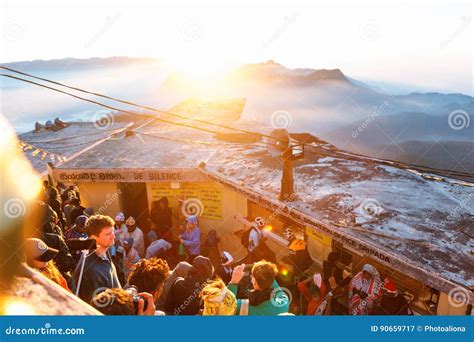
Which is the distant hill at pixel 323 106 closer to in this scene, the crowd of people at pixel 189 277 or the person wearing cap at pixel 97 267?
the crowd of people at pixel 189 277

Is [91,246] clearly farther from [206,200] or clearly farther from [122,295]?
[206,200]

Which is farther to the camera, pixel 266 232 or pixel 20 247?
pixel 266 232

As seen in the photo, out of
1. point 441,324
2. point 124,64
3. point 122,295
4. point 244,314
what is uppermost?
point 124,64

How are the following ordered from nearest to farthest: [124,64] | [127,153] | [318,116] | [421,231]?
[421,231] → [127,153] → [318,116] → [124,64]

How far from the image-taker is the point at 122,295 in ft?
8.95

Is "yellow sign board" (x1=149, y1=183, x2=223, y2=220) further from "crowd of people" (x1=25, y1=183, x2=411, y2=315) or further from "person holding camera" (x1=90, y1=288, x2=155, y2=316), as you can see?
"person holding camera" (x1=90, y1=288, x2=155, y2=316)

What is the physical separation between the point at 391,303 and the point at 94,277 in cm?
412

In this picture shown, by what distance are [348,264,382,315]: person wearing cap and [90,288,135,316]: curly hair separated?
358 cm

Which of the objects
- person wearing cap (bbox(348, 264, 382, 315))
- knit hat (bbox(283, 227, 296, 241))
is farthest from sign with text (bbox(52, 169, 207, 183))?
person wearing cap (bbox(348, 264, 382, 315))

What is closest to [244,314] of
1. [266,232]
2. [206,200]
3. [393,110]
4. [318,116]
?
[266,232]

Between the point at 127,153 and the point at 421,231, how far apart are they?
8187mm

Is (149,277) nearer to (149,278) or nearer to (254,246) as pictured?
(149,278)

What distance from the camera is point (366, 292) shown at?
15.7ft

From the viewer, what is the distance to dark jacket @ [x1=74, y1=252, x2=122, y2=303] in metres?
3.57
